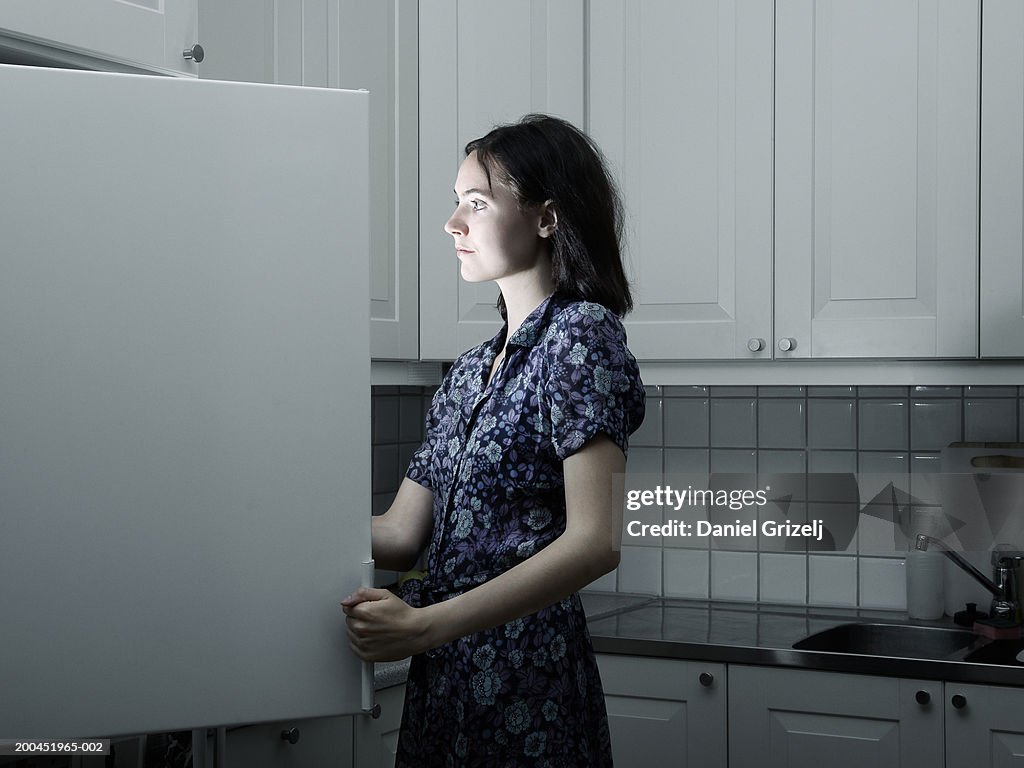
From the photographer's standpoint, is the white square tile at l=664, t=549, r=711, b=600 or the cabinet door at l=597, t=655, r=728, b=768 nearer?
the cabinet door at l=597, t=655, r=728, b=768

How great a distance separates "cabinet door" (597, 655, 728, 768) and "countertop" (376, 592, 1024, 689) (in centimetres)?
3

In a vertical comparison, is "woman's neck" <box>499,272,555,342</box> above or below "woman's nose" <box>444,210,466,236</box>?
below

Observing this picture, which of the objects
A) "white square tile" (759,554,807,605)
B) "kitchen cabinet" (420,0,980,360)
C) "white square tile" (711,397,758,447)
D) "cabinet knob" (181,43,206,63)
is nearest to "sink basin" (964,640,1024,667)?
"white square tile" (759,554,807,605)

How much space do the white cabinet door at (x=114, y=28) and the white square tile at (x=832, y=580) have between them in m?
1.66

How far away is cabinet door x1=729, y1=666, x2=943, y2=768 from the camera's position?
5.81 ft

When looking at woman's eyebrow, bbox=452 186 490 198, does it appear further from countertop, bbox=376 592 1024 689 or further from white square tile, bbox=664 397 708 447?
white square tile, bbox=664 397 708 447

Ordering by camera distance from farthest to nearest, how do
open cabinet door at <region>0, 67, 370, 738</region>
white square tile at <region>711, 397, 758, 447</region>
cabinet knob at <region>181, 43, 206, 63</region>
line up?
white square tile at <region>711, 397, 758, 447</region> → cabinet knob at <region>181, 43, 206, 63</region> → open cabinet door at <region>0, 67, 370, 738</region>

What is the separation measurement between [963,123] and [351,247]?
1.44 metres

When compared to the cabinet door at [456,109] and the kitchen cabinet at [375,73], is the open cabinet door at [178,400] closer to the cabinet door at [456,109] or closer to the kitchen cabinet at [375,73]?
the kitchen cabinet at [375,73]

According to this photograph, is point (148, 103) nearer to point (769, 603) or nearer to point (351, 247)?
point (351, 247)

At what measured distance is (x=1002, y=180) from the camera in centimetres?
187

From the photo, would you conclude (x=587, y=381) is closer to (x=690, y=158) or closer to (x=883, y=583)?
(x=690, y=158)

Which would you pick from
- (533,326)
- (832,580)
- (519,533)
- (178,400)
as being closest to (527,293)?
(533,326)

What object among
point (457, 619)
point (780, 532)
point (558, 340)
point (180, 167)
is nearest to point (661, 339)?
point (780, 532)
